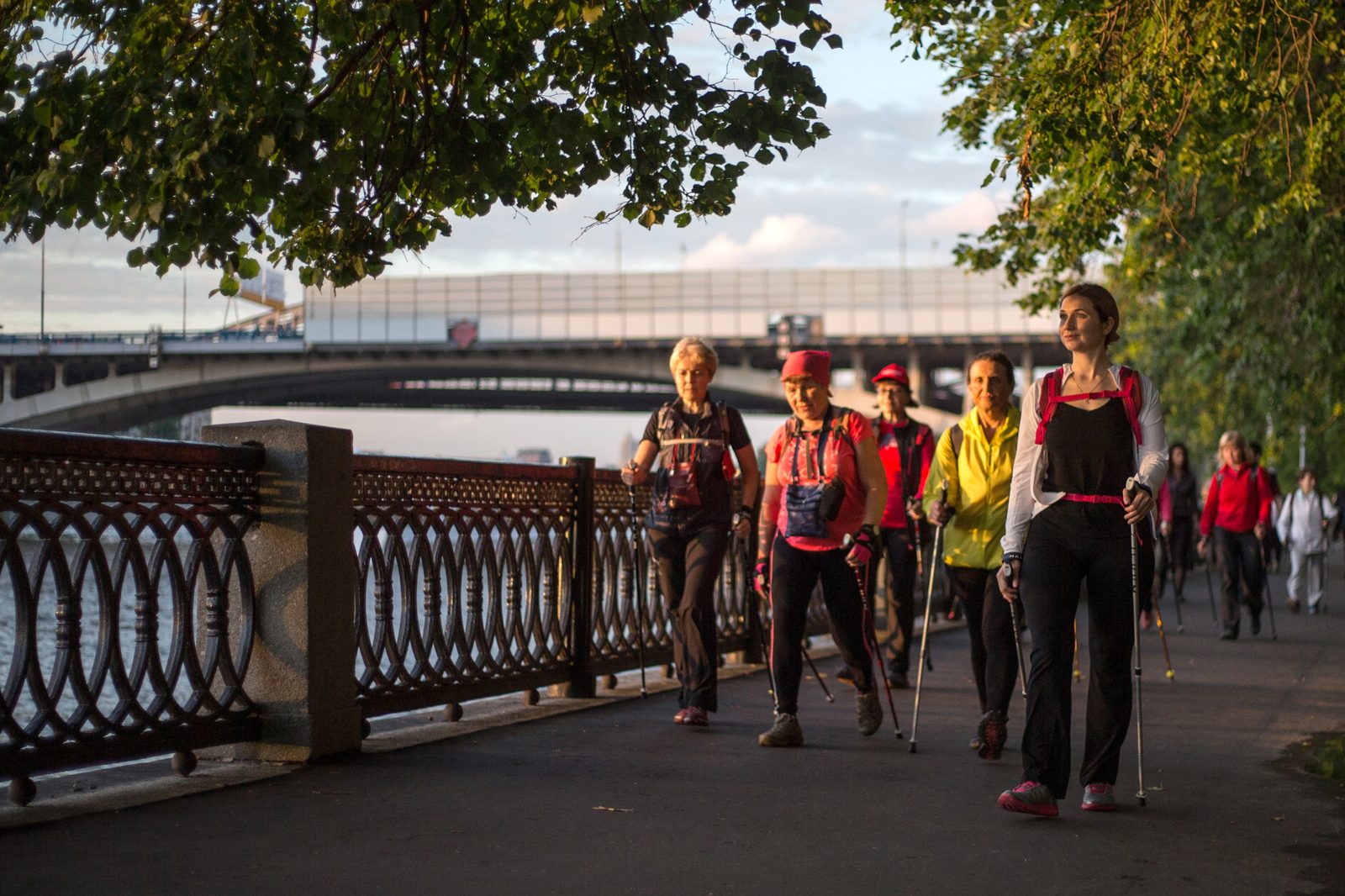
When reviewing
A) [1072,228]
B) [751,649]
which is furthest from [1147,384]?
[1072,228]

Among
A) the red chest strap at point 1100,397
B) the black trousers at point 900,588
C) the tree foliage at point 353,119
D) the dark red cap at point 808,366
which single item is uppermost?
the tree foliage at point 353,119

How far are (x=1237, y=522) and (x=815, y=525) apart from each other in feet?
30.2

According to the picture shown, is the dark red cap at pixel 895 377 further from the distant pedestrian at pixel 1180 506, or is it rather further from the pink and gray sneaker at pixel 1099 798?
the distant pedestrian at pixel 1180 506

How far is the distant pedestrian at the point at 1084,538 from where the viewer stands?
17.6 feet

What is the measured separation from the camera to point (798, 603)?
6984mm

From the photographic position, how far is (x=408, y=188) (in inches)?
297

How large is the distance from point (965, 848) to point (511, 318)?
62576mm

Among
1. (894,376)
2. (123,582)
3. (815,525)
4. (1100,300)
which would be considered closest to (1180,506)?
(894,376)

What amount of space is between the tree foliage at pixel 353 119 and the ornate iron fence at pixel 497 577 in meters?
1.23

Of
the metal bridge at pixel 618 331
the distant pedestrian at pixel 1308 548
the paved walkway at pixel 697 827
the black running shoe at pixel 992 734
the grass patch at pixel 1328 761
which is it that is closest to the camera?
the paved walkway at pixel 697 827

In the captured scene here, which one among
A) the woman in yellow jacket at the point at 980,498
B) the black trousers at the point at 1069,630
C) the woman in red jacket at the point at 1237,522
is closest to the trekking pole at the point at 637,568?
the woman in yellow jacket at the point at 980,498

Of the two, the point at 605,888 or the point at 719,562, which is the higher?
the point at 719,562

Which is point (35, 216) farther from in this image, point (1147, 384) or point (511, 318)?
point (511, 318)

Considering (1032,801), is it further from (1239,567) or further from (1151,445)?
(1239,567)
